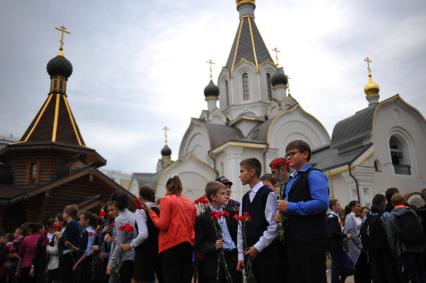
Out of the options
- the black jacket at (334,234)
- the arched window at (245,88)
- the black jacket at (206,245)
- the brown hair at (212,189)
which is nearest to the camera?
the black jacket at (206,245)

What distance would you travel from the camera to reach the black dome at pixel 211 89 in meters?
31.1

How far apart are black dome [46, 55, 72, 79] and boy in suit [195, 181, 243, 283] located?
2078cm

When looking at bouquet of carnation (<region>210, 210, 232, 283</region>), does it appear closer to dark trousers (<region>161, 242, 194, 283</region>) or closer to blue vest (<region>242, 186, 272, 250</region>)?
dark trousers (<region>161, 242, 194, 283</region>)

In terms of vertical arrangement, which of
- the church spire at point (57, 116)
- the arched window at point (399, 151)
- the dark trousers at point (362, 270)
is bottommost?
the dark trousers at point (362, 270)

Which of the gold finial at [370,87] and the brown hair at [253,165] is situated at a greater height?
the gold finial at [370,87]

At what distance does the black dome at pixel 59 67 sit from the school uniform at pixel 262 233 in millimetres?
21572

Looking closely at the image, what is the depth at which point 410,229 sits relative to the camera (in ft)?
18.6

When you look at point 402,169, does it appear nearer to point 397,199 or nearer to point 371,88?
point 371,88

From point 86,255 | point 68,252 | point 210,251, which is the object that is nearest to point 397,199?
point 210,251

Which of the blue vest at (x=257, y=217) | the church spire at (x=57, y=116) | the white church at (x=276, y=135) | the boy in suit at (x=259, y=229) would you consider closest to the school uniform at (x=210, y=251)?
the boy in suit at (x=259, y=229)

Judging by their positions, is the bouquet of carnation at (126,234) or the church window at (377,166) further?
the church window at (377,166)

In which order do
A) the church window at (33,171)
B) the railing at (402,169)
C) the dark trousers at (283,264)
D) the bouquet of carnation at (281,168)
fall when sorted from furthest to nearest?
the railing at (402,169)
the church window at (33,171)
the dark trousers at (283,264)
the bouquet of carnation at (281,168)

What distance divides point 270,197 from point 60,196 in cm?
1537

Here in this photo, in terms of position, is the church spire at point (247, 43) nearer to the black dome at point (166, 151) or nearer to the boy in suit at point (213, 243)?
the black dome at point (166, 151)
